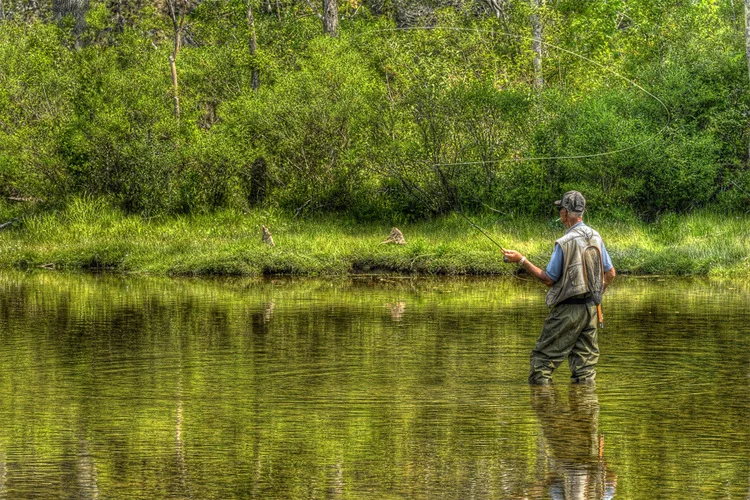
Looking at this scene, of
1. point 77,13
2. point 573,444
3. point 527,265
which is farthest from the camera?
point 77,13

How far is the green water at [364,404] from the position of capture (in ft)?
25.5

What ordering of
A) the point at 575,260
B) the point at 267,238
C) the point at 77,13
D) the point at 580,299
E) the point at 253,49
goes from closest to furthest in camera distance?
the point at 575,260
the point at 580,299
the point at 267,238
the point at 253,49
the point at 77,13

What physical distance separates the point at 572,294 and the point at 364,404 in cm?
187

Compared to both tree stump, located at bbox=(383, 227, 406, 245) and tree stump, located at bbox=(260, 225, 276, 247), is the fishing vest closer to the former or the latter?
tree stump, located at bbox=(383, 227, 406, 245)

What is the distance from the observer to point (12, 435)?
9094 millimetres

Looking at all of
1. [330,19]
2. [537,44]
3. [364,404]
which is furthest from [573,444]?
[330,19]

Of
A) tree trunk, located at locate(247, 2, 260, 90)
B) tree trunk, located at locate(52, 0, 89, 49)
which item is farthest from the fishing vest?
tree trunk, located at locate(52, 0, 89, 49)

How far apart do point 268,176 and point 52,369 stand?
17079 millimetres

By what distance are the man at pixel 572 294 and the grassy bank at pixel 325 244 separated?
11.2 meters

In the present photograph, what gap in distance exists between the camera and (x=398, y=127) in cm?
2781

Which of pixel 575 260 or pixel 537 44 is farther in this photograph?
pixel 537 44

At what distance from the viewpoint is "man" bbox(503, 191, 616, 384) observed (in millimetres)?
10203

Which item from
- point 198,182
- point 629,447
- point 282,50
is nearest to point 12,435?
point 629,447

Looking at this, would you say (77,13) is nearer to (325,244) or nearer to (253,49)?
(253,49)
